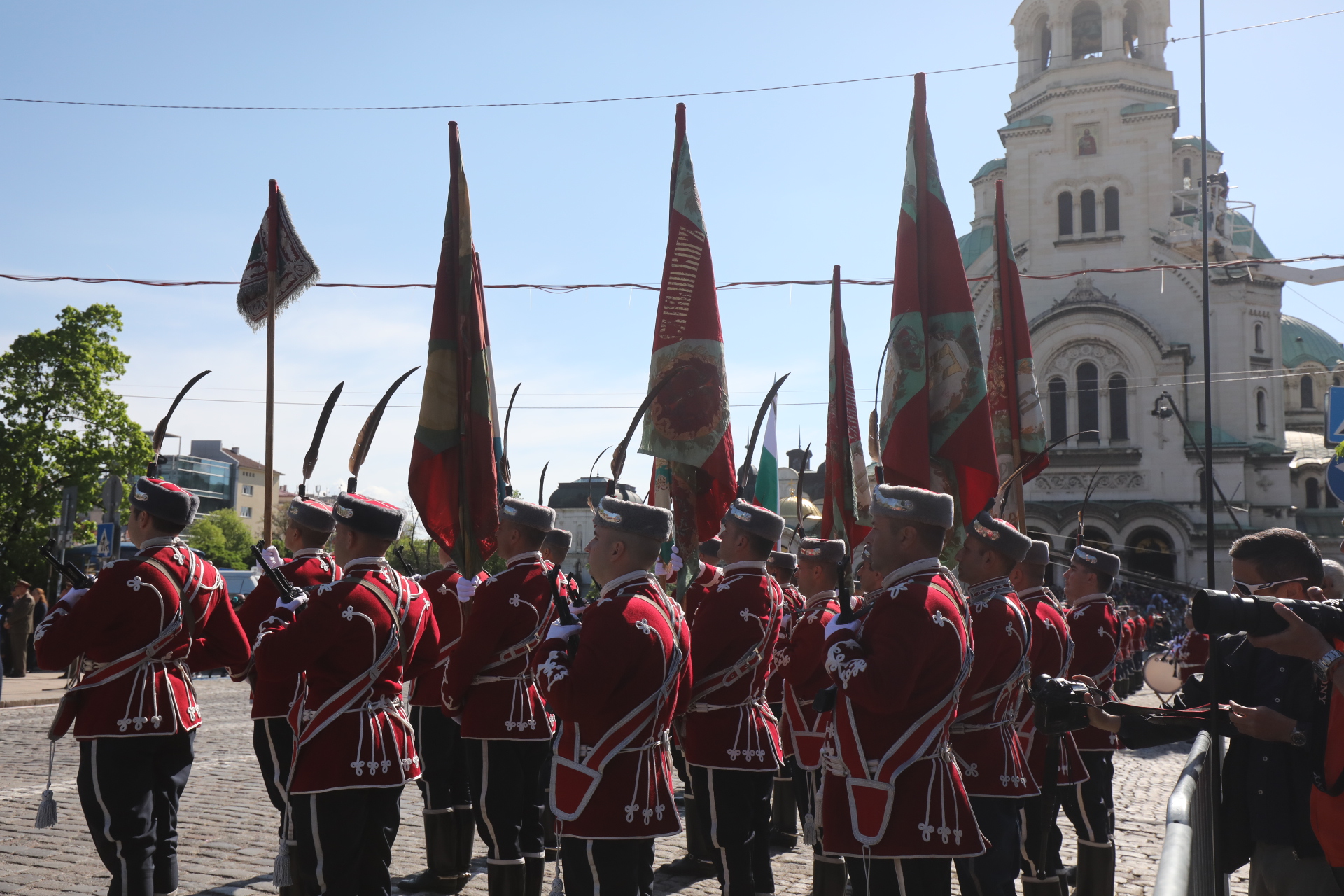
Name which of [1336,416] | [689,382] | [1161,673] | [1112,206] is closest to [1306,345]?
[1112,206]

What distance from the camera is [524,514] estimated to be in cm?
630

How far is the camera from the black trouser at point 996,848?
204 inches

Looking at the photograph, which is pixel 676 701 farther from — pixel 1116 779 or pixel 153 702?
pixel 1116 779

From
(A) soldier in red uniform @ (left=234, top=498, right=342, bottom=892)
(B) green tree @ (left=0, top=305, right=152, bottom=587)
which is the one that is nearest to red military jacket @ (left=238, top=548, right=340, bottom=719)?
(A) soldier in red uniform @ (left=234, top=498, right=342, bottom=892)

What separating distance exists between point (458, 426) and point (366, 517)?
7.92ft

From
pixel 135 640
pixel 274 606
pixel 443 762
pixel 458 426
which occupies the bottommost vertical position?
pixel 443 762

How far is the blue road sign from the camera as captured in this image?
682 inches

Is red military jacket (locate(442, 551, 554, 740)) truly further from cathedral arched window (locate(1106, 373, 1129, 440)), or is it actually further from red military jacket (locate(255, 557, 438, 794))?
cathedral arched window (locate(1106, 373, 1129, 440))

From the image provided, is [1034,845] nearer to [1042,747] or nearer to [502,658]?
[1042,747]

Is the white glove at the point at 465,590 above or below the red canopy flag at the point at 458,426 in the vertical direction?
below

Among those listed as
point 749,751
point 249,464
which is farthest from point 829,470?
point 249,464

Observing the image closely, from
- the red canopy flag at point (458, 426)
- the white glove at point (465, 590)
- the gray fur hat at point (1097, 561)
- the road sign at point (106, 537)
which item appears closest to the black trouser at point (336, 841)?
the white glove at point (465, 590)

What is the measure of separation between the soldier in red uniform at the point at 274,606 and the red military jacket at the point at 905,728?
3.16 metres

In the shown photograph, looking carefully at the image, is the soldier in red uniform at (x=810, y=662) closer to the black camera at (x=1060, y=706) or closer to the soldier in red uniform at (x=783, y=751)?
the soldier in red uniform at (x=783, y=751)
